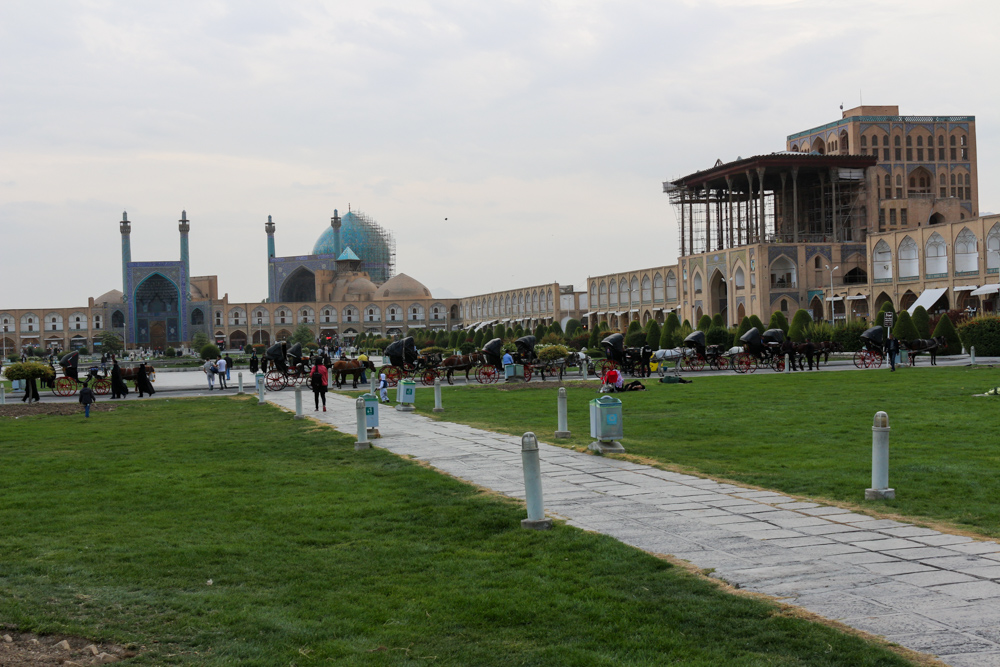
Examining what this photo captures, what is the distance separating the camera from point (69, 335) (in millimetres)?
91062

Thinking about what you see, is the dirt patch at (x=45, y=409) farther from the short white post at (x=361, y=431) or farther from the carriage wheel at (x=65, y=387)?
the short white post at (x=361, y=431)

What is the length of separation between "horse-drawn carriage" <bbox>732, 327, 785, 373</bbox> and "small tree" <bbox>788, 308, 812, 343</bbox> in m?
10.3

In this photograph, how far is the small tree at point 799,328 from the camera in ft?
128

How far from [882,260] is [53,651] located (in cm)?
5214

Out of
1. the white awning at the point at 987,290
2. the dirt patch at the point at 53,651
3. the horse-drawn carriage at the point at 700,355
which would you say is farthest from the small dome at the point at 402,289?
the dirt patch at the point at 53,651

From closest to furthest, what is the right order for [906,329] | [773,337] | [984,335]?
[773,337], [984,335], [906,329]

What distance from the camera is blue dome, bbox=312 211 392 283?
105m

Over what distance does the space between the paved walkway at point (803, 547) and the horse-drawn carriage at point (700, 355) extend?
18.3 meters

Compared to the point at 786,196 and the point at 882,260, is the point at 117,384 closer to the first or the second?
the point at 882,260

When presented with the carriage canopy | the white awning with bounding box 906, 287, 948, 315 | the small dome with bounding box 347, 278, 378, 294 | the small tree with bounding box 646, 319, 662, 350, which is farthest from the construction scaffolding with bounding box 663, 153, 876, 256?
the small dome with bounding box 347, 278, 378, 294

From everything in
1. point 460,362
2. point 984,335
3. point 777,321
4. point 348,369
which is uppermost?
point 777,321

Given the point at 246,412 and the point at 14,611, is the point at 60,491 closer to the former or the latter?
the point at 14,611

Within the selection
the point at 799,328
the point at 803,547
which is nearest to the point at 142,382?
the point at 803,547

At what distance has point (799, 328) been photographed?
131ft
